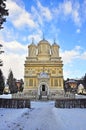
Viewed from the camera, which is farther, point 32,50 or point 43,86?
point 32,50

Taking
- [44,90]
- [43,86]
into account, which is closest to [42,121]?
[44,90]

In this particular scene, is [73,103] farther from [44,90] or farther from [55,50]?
[55,50]

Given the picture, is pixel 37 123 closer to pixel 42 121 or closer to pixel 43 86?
pixel 42 121

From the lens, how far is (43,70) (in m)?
74.0

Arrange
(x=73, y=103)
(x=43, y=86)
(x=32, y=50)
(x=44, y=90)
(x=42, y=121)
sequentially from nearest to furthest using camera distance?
(x=42, y=121), (x=73, y=103), (x=44, y=90), (x=43, y=86), (x=32, y=50)

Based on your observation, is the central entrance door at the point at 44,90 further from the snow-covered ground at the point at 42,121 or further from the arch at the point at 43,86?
the snow-covered ground at the point at 42,121

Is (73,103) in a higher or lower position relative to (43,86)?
lower

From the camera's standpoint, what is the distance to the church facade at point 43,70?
68.7 m

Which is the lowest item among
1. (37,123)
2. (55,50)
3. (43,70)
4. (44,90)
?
(37,123)

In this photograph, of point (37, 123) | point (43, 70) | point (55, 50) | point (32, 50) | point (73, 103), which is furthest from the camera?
point (32, 50)

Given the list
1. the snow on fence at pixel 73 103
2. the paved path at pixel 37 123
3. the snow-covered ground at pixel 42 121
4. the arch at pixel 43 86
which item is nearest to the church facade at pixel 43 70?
the arch at pixel 43 86

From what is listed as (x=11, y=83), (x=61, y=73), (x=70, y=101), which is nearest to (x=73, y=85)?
(x=11, y=83)

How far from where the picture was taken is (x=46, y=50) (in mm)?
79250

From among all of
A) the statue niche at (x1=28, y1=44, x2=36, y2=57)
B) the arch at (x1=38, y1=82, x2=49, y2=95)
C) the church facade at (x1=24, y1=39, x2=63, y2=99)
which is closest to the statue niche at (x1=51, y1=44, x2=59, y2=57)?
the church facade at (x1=24, y1=39, x2=63, y2=99)
